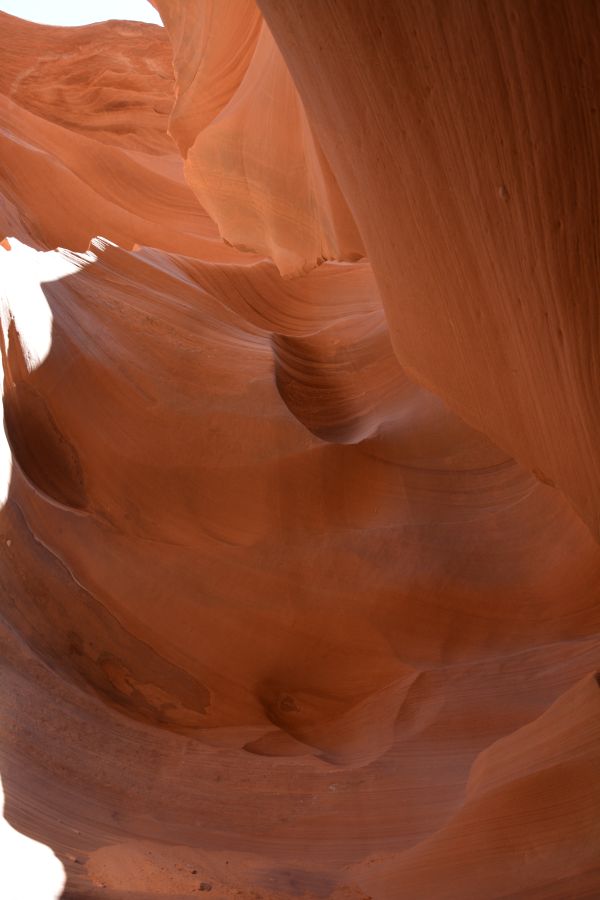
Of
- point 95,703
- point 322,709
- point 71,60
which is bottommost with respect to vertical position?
point 95,703

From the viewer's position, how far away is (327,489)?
386 cm

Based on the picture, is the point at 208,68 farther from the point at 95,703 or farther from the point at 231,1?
the point at 95,703

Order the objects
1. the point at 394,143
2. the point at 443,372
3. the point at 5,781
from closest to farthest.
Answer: the point at 394,143 → the point at 443,372 → the point at 5,781

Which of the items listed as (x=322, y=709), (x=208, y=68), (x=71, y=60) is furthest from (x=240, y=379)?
(x=71, y=60)

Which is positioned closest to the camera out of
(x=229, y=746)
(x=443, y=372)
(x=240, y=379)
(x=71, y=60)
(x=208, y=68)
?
(x=443, y=372)

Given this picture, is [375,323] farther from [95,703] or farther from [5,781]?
[5,781]

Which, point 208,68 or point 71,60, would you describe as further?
point 71,60

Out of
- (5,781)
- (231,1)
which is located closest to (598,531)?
(5,781)

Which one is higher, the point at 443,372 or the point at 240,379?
the point at 240,379

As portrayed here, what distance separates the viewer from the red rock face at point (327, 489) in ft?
5.83

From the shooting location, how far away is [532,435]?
242cm

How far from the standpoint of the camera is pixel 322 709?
144 inches

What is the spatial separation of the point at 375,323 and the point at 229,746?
231 cm

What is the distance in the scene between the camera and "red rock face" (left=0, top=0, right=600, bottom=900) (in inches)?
70.0
